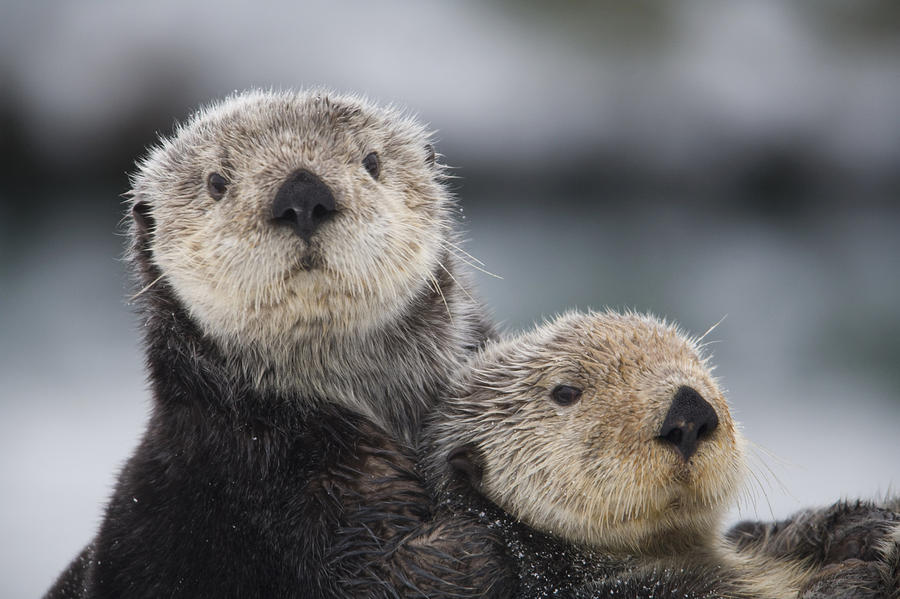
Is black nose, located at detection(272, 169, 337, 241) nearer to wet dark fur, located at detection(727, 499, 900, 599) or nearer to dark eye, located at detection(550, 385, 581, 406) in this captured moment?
dark eye, located at detection(550, 385, 581, 406)

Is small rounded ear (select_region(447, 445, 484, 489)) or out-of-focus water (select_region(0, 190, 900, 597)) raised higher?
out-of-focus water (select_region(0, 190, 900, 597))

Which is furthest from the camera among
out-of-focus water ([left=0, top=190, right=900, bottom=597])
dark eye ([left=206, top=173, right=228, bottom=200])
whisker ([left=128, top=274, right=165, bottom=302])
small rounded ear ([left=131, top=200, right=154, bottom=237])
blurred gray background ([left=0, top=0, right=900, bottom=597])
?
blurred gray background ([left=0, top=0, right=900, bottom=597])

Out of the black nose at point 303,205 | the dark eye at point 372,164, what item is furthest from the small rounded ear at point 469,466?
the dark eye at point 372,164

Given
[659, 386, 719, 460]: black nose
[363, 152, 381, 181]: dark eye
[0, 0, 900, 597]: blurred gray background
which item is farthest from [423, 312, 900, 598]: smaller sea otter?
[0, 0, 900, 597]: blurred gray background

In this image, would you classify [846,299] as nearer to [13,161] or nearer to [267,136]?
[267,136]

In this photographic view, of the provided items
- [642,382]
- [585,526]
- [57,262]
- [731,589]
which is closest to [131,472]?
[585,526]

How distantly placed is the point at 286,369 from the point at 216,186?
0.78m

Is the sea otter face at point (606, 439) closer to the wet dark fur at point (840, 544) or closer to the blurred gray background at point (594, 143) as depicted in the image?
the wet dark fur at point (840, 544)

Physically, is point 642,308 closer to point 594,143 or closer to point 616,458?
point 616,458

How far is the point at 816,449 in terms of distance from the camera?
8766 mm

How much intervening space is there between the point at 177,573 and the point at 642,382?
1.85 meters

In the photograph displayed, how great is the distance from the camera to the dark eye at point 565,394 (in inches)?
139

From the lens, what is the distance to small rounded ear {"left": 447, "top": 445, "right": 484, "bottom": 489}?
3588 mm

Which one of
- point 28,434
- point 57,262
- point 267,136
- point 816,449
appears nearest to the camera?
point 267,136
